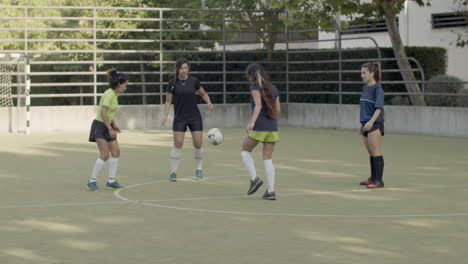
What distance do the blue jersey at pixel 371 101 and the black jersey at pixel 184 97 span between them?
2.59m

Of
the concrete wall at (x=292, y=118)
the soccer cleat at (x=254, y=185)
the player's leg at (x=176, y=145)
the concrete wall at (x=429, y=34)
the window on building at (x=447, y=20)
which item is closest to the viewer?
the soccer cleat at (x=254, y=185)

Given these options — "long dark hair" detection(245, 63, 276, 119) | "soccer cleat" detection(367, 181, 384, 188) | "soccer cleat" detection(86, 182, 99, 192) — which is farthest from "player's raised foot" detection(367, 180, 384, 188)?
"soccer cleat" detection(86, 182, 99, 192)

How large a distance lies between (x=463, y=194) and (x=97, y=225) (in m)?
5.00

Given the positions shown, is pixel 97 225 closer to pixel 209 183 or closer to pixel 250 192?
pixel 250 192

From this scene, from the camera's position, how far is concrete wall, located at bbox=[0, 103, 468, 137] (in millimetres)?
22389

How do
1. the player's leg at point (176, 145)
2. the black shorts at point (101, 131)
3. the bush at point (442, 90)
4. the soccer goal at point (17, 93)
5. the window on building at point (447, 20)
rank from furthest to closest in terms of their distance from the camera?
the window on building at point (447, 20)
the soccer goal at point (17, 93)
the bush at point (442, 90)
the player's leg at point (176, 145)
the black shorts at point (101, 131)

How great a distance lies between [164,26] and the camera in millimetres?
30250

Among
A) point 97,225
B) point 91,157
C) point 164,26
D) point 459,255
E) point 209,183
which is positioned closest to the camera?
point 459,255

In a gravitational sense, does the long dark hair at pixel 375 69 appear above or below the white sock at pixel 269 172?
above

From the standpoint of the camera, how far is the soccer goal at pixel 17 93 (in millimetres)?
23891

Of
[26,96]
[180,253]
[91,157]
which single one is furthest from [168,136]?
[180,253]

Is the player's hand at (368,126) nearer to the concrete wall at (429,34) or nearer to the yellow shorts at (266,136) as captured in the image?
the yellow shorts at (266,136)

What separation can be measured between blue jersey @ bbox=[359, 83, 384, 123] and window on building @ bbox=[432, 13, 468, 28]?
2069 cm

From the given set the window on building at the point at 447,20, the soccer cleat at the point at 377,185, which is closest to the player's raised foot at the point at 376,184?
the soccer cleat at the point at 377,185
